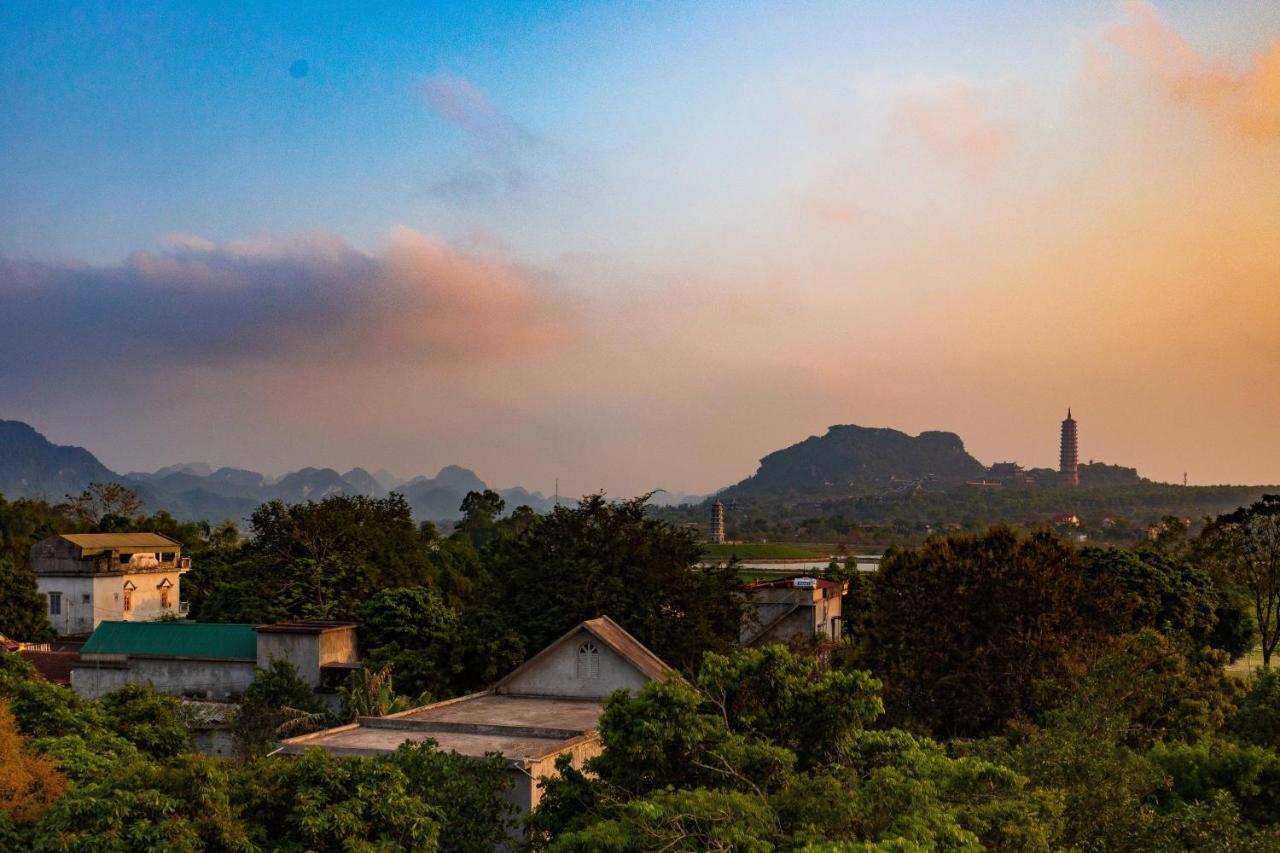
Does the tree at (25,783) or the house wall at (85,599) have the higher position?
the tree at (25,783)

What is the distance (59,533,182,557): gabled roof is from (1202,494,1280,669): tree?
59.1 m

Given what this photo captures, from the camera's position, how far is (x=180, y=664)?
3338 cm

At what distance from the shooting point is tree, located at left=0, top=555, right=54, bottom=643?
54.8 m

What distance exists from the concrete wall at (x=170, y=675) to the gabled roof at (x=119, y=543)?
104 ft

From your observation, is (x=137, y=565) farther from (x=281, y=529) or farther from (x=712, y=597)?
(x=712, y=597)

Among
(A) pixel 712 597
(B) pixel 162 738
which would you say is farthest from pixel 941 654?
(B) pixel 162 738

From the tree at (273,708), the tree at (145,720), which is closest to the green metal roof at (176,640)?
the tree at (273,708)

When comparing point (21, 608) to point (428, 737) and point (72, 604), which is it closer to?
point (72, 604)

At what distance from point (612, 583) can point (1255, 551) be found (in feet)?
110

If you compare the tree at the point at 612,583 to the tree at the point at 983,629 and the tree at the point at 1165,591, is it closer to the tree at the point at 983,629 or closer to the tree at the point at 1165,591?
the tree at the point at 983,629

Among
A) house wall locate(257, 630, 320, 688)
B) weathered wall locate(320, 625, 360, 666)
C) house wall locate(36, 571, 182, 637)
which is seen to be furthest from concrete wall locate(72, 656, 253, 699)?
house wall locate(36, 571, 182, 637)

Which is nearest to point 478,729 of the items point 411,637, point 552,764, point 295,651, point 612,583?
point 552,764

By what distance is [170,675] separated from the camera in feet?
110

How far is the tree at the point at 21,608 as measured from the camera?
54.8 meters
